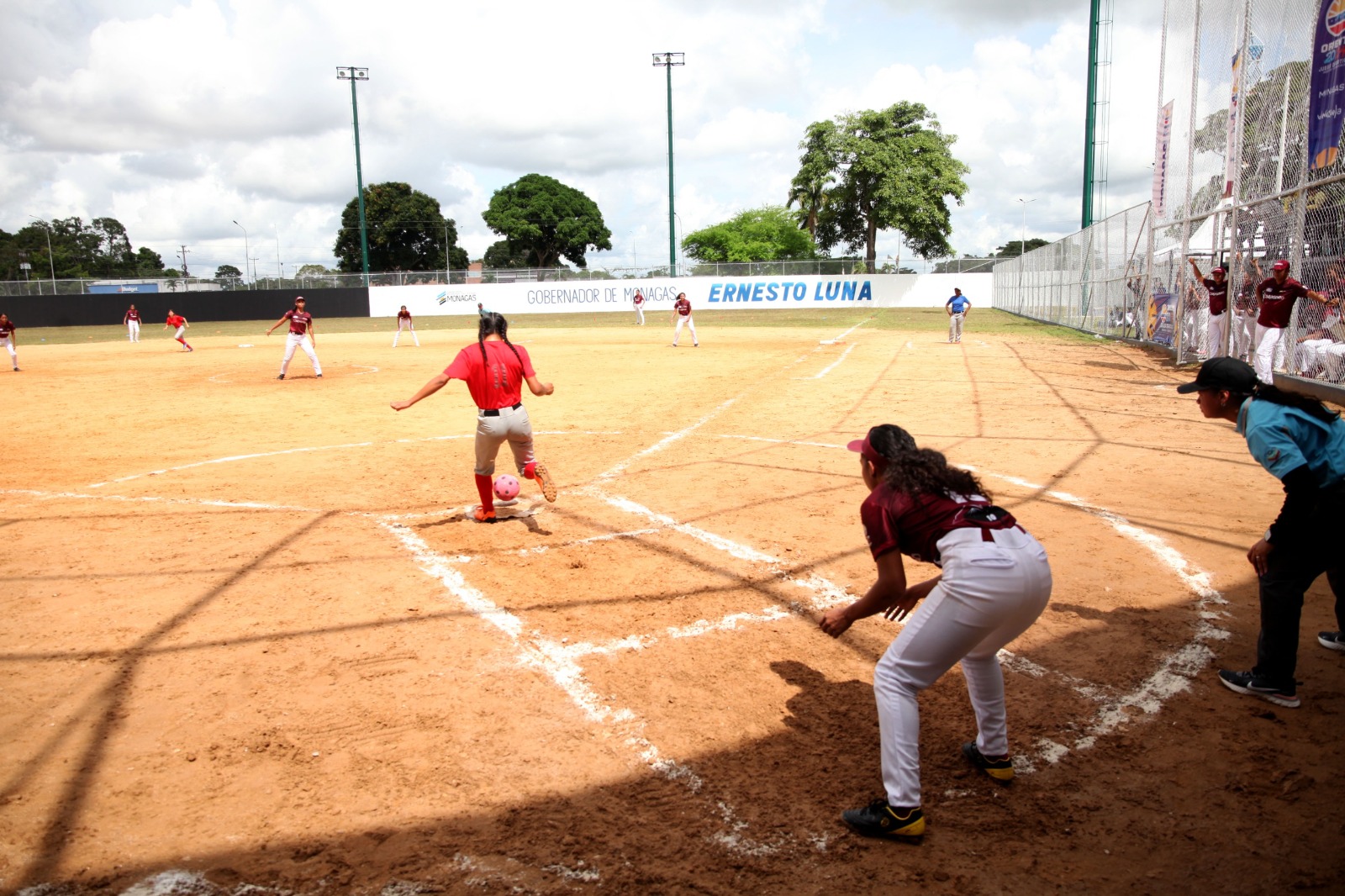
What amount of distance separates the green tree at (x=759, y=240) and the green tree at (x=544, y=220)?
13476 millimetres

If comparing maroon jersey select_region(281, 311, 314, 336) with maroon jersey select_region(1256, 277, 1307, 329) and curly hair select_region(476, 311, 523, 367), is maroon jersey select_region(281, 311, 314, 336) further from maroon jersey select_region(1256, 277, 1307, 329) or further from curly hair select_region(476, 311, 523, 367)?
maroon jersey select_region(1256, 277, 1307, 329)

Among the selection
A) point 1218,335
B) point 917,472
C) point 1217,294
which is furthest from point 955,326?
point 917,472

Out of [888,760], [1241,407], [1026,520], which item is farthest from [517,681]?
[1026,520]

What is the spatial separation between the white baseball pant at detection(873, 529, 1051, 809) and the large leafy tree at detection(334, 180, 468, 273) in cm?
9265

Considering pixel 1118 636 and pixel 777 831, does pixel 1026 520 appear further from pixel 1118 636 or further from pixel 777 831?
pixel 777 831

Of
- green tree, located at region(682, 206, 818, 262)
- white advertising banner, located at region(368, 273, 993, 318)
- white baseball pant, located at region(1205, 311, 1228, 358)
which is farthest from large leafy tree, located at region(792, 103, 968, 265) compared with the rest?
white baseball pant, located at region(1205, 311, 1228, 358)

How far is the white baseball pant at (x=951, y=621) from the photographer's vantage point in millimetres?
3209

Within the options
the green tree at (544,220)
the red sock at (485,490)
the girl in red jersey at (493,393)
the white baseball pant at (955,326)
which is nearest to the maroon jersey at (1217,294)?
the white baseball pant at (955,326)

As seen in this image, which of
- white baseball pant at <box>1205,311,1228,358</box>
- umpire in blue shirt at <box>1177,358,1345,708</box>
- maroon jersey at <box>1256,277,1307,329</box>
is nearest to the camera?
umpire in blue shirt at <box>1177,358,1345,708</box>

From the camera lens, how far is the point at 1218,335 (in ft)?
57.3

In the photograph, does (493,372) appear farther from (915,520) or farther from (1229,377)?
(1229,377)

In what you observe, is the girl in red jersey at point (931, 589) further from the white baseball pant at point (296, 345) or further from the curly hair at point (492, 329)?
the white baseball pant at point (296, 345)

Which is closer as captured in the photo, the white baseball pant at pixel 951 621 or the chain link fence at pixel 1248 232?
the white baseball pant at pixel 951 621

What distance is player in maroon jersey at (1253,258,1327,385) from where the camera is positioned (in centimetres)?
1307
